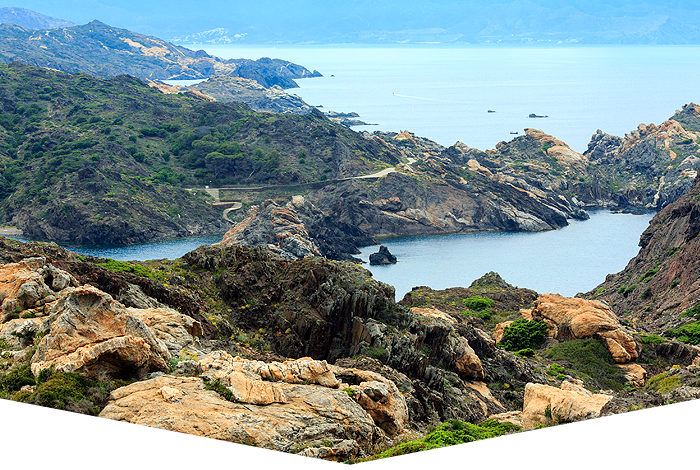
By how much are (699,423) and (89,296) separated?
63.0ft

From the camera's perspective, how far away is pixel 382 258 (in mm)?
95812

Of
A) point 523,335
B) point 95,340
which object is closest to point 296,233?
point 523,335

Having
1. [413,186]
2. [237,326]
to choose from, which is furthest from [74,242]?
[237,326]

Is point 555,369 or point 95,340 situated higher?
point 95,340

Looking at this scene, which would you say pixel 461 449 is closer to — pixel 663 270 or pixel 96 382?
pixel 96 382

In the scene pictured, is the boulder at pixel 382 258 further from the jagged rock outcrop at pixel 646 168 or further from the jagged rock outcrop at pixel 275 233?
the jagged rock outcrop at pixel 646 168

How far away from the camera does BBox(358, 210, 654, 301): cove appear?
Answer: 88.2 metres

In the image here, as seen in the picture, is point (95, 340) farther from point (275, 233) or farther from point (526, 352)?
point (275, 233)

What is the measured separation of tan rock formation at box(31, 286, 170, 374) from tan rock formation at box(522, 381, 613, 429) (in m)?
13.2

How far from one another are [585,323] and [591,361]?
3.92 meters

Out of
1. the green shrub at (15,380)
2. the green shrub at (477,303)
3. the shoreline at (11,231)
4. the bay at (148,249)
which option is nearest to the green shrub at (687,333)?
the green shrub at (477,303)

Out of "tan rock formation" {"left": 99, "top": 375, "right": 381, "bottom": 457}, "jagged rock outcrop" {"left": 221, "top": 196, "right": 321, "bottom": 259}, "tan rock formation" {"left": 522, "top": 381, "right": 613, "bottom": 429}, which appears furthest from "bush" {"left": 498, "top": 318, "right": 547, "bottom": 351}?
"jagged rock outcrop" {"left": 221, "top": 196, "right": 321, "bottom": 259}

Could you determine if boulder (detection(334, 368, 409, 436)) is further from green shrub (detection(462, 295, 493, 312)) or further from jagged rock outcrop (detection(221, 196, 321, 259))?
jagged rock outcrop (detection(221, 196, 321, 259))

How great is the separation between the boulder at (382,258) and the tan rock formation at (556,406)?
228 feet
